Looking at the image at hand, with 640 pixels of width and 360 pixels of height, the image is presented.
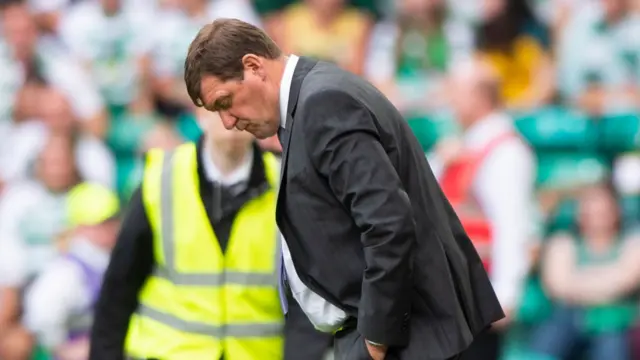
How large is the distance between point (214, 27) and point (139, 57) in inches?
208

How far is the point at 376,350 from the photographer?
2.93 m

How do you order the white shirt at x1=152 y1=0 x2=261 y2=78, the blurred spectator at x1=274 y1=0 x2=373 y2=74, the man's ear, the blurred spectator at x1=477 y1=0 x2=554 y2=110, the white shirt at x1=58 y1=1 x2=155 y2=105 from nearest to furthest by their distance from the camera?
the man's ear, the blurred spectator at x1=477 y1=0 x2=554 y2=110, the blurred spectator at x1=274 y1=0 x2=373 y2=74, the white shirt at x1=152 y1=0 x2=261 y2=78, the white shirt at x1=58 y1=1 x2=155 y2=105

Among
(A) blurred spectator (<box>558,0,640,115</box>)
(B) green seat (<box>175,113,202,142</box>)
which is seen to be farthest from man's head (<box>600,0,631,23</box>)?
(B) green seat (<box>175,113,202,142</box>)

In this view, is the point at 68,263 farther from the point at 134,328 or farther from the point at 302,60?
the point at 302,60

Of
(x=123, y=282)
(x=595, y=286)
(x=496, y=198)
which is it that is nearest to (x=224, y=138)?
(x=123, y=282)

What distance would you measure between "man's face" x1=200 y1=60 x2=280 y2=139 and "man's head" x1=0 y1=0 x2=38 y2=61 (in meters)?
5.57

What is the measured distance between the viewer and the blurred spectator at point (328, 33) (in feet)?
Answer: 25.2

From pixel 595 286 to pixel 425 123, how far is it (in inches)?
60.5

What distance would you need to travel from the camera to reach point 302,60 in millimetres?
3045

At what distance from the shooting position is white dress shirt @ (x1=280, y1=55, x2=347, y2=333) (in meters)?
2.98

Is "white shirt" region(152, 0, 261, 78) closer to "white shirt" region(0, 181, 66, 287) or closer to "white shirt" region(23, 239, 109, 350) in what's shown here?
"white shirt" region(0, 181, 66, 287)

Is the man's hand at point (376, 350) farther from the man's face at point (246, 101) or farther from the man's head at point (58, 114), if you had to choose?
the man's head at point (58, 114)

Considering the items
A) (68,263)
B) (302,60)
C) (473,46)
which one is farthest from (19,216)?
(302,60)

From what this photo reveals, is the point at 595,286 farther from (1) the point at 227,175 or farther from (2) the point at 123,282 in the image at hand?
(2) the point at 123,282
